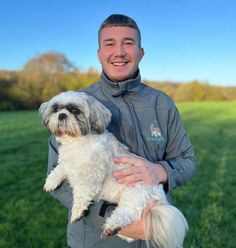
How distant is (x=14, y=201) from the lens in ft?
32.1

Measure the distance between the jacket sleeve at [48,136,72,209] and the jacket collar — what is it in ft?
2.03

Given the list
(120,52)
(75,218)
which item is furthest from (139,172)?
(120,52)

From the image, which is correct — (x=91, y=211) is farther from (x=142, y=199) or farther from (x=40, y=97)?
(x=40, y=97)

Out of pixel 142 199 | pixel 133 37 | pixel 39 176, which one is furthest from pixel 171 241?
pixel 39 176

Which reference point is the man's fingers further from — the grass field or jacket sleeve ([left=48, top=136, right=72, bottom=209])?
the grass field

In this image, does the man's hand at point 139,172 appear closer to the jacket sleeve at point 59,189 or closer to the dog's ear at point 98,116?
the dog's ear at point 98,116

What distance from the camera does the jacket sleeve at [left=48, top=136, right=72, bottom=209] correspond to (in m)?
3.76

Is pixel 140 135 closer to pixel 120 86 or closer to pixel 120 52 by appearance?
pixel 120 86

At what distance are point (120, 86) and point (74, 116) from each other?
0.45 meters

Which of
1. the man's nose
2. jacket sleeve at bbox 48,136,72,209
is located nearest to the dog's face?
jacket sleeve at bbox 48,136,72,209

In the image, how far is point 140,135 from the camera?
12.7 ft

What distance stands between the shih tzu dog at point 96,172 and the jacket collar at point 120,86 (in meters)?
0.15

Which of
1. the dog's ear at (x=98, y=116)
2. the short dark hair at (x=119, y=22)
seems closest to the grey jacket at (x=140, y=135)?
the dog's ear at (x=98, y=116)

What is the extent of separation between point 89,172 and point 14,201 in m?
6.36
